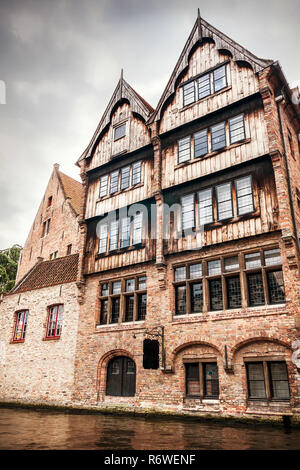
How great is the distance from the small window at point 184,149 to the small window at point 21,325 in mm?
12320

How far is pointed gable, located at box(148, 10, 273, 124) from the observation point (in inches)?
607

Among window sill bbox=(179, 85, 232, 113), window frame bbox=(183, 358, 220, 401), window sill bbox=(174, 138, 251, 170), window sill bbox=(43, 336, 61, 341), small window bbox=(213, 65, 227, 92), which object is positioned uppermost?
small window bbox=(213, 65, 227, 92)

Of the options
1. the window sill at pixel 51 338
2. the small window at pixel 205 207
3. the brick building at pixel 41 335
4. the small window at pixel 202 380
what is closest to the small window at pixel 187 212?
the small window at pixel 205 207

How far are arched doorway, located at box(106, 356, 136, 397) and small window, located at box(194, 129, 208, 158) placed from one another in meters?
9.30

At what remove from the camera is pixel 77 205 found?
97.1ft

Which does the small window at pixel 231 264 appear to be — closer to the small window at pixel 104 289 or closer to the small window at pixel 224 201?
the small window at pixel 224 201

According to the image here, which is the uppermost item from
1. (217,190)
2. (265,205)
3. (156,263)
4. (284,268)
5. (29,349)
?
(217,190)

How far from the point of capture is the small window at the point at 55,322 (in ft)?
61.8

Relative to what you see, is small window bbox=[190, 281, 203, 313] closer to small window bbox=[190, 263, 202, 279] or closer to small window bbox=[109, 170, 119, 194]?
small window bbox=[190, 263, 202, 279]

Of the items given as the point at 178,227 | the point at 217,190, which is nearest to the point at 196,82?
the point at 217,190

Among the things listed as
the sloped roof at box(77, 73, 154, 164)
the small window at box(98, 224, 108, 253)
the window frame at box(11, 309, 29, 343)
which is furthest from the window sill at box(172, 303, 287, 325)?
the sloped roof at box(77, 73, 154, 164)

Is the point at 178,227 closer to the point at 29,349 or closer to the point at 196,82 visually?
the point at 196,82
